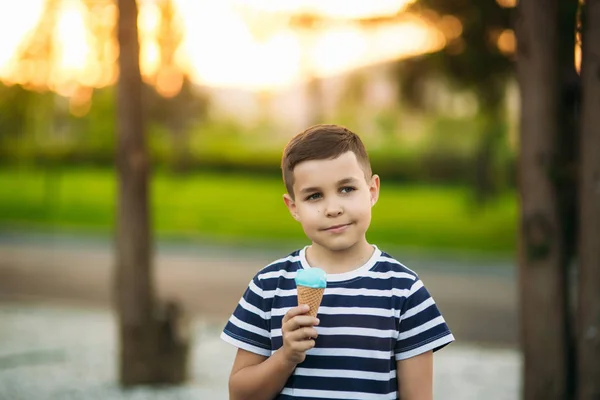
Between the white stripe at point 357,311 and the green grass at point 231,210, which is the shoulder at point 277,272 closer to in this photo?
the white stripe at point 357,311

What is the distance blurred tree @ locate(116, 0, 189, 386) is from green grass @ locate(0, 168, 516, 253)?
14420 mm

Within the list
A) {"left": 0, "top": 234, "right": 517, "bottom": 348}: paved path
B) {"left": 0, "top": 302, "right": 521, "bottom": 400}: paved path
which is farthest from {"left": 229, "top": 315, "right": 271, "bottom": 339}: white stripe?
{"left": 0, "top": 234, "right": 517, "bottom": 348}: paved path

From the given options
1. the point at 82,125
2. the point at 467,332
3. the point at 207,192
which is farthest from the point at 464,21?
the point at 207,192

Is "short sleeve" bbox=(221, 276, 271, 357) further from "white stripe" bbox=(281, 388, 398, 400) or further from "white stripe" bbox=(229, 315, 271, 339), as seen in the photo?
"white stripe" bbox=(281, 388, 398, 400)

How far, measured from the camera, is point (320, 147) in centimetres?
201

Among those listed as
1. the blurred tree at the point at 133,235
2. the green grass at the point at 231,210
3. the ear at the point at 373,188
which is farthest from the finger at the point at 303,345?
the green grass at the point at 231,210

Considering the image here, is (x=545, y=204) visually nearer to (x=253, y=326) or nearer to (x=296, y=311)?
(x=253, y=326)

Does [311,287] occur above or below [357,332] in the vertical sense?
above

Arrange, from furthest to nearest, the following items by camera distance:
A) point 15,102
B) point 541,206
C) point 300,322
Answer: point 15,102 → point 541,206 → point 300,322

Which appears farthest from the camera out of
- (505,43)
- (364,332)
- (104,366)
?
(505,43)

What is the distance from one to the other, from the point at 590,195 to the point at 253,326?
257cm

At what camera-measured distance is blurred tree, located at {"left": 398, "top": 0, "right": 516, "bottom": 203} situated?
1225cm

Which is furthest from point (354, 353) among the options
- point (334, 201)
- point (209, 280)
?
point (209, 280)

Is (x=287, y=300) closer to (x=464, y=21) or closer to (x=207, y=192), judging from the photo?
(x=464, y=21)
